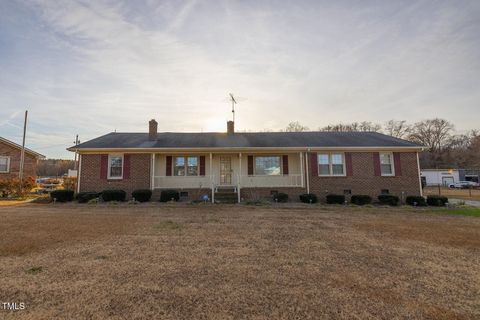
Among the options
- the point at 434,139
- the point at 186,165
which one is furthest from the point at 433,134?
the point at 186,165

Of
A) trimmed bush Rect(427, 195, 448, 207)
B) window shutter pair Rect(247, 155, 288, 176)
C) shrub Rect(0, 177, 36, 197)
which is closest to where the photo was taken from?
trimmed bush Rect(427, 195, 448, 207)

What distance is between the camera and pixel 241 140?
54.3 ft

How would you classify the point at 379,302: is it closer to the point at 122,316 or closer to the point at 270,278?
the point at 270,278

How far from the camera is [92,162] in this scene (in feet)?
47.2

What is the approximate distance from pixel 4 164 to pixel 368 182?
3132 cm

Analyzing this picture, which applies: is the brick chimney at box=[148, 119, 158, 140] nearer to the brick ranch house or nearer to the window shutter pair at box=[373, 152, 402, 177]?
the brick ranch house

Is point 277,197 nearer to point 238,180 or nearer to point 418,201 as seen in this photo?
point 238,180

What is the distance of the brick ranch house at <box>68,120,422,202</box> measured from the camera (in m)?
14.3

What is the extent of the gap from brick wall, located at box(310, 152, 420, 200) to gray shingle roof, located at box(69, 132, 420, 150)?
1310 mm

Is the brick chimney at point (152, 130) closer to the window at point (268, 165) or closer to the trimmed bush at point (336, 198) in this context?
the window at point (268, 165)

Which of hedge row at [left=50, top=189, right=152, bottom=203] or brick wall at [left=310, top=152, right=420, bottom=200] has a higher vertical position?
brick wall at [left=310, top=152, right=420, bottom=200]

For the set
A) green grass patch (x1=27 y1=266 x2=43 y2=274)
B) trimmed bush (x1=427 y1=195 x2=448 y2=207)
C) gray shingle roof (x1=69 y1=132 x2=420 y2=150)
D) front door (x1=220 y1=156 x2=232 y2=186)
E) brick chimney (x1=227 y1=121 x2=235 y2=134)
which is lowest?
green grass patch (x1=27 y1=266 x2=43 y2=274)

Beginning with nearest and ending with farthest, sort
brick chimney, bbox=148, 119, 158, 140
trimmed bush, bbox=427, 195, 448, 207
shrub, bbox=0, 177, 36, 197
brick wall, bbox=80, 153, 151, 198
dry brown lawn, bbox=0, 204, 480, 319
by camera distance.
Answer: dry brown lawn, bbox=0, 204, 480, 319 < trimmed bush, bbox=427, 195, 448, 207 < brick wall, bbox=80, 153, 151, 198 < shrub, bbox=0, 177, 36, 197 < brick chimney, bbox=148, 119, 158, 140

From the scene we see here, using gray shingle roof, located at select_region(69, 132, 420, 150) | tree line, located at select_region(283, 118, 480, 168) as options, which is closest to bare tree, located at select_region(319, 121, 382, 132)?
tree line, located at select_region(283, 118, 480, 168)
